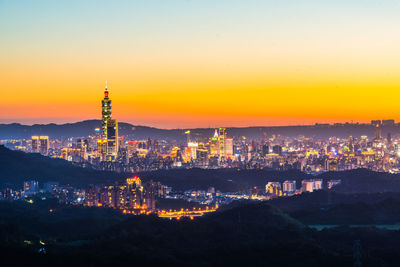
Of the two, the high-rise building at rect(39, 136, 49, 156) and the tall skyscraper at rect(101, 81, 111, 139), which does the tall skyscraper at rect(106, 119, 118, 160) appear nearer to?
the tall skyscraper at rect(101, 81, 111, 139)

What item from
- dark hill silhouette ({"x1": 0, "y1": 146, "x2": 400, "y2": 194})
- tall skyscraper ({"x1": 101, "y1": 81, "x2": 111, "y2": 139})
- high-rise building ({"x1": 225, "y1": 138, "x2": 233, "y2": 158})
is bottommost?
dark hill silhouette ({"x1": 0, "y1": 146, "x2": 400, "y2": 194})

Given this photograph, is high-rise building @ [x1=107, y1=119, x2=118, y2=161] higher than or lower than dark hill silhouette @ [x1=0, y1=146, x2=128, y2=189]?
higher

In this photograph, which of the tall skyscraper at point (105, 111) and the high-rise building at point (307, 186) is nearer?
the high-rise building at point (307, 186)

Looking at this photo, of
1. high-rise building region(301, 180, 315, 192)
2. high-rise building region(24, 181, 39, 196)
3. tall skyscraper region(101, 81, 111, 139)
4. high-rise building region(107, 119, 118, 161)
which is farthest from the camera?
high-rise building region(107, 119, 118, 161)

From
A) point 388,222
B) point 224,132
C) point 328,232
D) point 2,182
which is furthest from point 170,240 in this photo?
point 224,132

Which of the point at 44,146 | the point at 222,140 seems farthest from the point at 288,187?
the point at 44,146

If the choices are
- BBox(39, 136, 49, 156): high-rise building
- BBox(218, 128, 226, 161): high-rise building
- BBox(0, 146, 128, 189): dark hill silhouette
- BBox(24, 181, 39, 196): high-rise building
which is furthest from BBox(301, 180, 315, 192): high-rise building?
BBox(39, 136, 49, 156): high-rise building

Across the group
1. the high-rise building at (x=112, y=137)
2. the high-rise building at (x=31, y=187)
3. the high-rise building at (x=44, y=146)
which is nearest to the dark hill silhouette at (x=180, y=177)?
the high-rise building at (x=31, y=187)

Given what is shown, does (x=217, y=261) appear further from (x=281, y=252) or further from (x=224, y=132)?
(x=224, y=132)

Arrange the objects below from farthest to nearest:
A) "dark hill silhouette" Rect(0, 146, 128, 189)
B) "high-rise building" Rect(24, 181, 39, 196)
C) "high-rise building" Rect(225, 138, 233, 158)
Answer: "high-rise building" Rect(225, 138, 233, 158), "dark hill silhouette" Rect(0, 146, 128, 189), "high-rise building" Rect(24, 181, 39, 196)

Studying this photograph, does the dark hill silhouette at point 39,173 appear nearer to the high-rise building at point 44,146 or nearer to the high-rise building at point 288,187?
the high-rise building at point 288,187

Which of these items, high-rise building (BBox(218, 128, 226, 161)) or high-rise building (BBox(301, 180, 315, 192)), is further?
high-rise building (BBox(218, 128, 226, 161))
